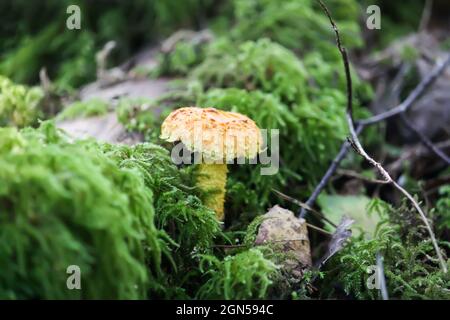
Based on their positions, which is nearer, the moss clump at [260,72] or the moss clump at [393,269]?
the moss clump at [393,269]

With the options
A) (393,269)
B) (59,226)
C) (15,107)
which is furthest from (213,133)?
(15,107)

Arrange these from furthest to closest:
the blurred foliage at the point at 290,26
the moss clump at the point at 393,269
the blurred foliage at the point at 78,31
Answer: the blurred foliage at the point at 78,31, the blurred foliage at the point at 290,26, the moss clump at the point at 393,269

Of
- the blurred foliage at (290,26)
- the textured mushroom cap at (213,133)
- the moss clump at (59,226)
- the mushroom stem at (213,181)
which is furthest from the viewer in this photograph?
the blurred foliage at (290,26)

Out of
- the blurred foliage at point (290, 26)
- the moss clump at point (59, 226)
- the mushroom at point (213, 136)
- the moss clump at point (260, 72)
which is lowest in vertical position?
the moss clump at point (59, 226)

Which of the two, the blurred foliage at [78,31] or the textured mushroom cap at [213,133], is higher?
the blurred foliage at [78,31]

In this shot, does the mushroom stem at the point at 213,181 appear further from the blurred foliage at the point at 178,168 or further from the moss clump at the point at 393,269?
the moss clump at the point at 393,269

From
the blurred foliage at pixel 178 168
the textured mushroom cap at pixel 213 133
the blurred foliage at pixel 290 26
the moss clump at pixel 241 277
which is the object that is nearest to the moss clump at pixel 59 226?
the blurred foliage at pixel 178 168
